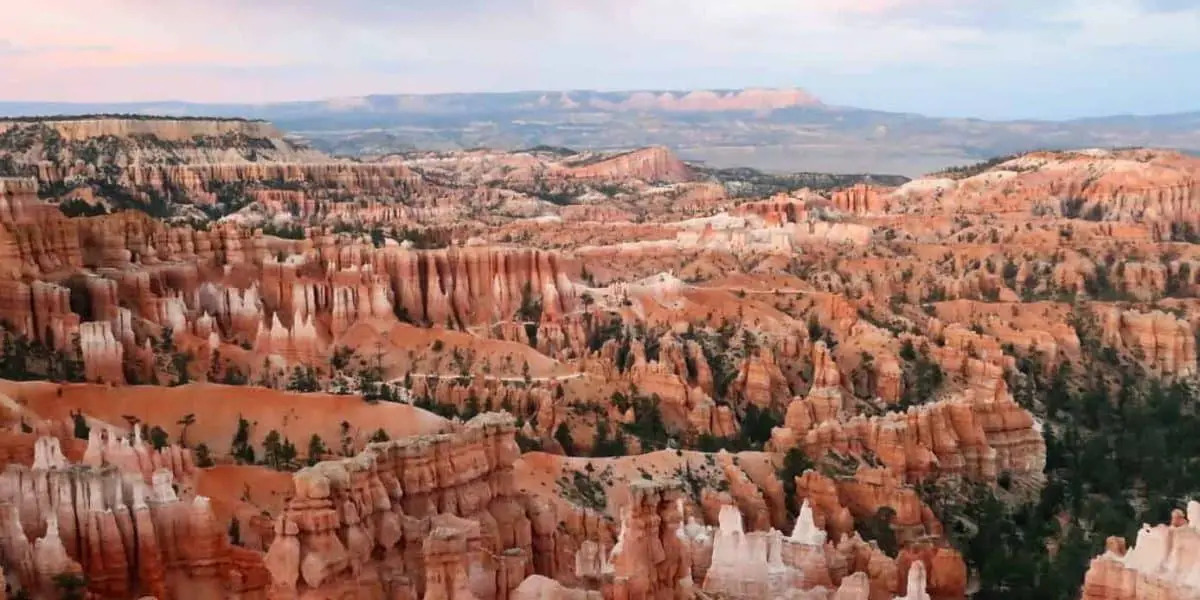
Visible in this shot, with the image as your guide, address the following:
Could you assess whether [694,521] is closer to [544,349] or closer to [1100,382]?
[544,349]

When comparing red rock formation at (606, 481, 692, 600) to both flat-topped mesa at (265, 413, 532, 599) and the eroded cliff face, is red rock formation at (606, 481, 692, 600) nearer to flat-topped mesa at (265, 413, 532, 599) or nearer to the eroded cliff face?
flat-topped mesa at (265, 413, 532, 599)

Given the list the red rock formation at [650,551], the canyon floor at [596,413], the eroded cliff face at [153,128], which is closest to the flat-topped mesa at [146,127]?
the eroded cliff face at [153,128]

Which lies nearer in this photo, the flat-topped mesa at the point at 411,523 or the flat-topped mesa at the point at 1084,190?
the flat-topped mesa at the point at 411,523

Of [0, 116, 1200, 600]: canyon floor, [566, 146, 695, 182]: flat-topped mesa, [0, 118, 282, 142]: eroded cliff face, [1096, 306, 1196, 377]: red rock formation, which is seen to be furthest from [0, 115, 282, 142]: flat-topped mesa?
[1096, 306, 1196, 377]: red rock formation

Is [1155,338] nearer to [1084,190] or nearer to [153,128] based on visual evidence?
[1084,190]

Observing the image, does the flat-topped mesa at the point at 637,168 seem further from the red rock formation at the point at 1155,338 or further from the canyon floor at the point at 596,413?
the red rock formation at the point at 1155,338

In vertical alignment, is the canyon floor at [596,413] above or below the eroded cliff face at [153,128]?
below
